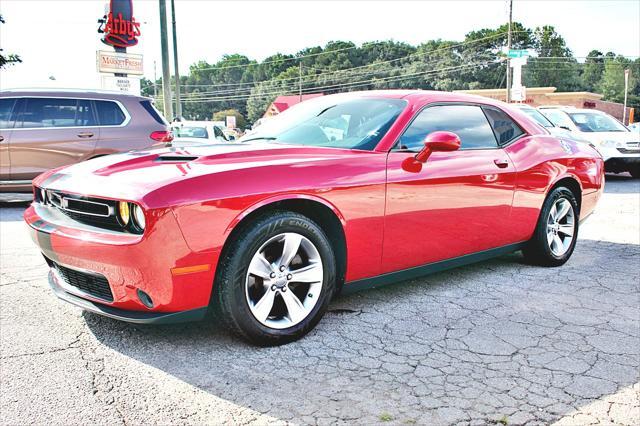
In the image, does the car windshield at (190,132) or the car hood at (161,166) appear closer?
the car hood at (161,166)

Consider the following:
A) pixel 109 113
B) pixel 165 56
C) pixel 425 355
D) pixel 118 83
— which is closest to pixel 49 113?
pixel 109 113

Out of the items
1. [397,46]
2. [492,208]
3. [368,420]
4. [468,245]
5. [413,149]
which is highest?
[397,46]

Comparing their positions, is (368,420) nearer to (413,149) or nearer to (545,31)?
(413,149)

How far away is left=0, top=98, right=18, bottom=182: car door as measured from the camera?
7.86 metres

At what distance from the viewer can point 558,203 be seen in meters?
4.79

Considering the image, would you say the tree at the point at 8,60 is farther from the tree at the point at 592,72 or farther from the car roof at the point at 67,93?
the tree at the point at 592,72

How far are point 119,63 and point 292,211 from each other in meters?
18.3

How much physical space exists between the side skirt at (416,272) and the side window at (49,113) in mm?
6509

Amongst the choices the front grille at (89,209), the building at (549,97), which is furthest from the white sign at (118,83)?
the building at (549,97)

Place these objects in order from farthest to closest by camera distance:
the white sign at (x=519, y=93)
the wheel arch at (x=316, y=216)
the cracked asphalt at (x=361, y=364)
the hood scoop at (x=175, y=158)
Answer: the white sign at (x=519, y=93) < the hood scoop at (x=175, y=158) < the wheel arch at (x=316, y=216) < the cracked asphalt at (x=361, y=364)

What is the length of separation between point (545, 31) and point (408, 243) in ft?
347

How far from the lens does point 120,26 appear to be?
19328mm

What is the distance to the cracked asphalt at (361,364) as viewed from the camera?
2316 millimetres

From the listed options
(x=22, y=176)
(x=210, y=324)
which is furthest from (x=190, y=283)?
(x=22, y=176)
